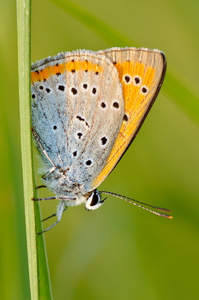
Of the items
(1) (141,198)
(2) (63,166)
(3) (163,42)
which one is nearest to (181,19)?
(3) (163,42)

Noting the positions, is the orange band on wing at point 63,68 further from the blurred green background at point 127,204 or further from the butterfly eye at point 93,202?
the butterfly eye at point 93,202

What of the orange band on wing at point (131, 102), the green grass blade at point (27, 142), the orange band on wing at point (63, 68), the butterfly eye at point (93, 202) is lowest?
the green grass blade at point (27, 142)

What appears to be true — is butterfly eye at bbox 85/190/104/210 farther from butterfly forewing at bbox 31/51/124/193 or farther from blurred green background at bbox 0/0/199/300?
blurred green background at bbox 0/0/199/300

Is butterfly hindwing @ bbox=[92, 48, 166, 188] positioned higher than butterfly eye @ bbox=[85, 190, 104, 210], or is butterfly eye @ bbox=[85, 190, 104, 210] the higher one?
butterfly hindwing @ bbox=[92, 48, 166, 188]

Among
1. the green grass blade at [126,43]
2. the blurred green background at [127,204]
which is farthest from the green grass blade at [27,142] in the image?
the green grass blade at [126,43]

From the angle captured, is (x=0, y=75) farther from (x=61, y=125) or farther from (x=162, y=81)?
(x=162, y=81)

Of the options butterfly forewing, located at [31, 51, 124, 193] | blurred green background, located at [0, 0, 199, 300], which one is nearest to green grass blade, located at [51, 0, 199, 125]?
blurred green background, located at [0, 0, 199, 300]
